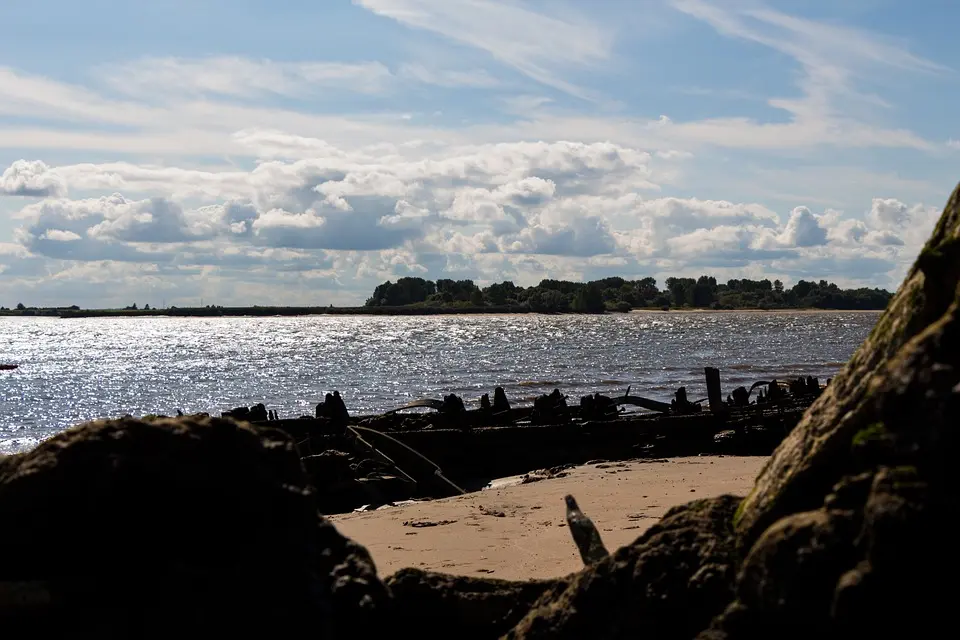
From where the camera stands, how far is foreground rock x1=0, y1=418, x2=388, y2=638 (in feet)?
14.3

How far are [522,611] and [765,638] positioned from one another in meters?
1.72

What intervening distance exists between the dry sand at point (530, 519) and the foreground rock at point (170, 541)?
3.54 m

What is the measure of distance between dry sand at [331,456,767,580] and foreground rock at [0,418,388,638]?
3.54 meters

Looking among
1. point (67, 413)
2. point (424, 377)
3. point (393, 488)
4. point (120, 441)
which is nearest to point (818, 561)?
point (120, 441)

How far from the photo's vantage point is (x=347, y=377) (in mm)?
54719

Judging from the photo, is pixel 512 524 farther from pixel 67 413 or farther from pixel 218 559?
pixel 67 413

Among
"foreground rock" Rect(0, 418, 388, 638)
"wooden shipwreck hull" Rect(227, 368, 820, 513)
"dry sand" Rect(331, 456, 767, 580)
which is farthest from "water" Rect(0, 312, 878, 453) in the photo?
"foreground rock" Rect(0, 418, 388, 638)

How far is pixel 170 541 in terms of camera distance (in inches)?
181

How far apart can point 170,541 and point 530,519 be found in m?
7.14

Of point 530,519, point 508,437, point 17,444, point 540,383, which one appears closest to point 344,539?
point 530,519

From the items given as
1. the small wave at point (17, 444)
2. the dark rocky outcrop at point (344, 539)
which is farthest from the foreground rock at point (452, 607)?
the small wave at point (17, 444)

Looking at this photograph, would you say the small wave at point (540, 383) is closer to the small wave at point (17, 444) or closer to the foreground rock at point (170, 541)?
the small wave at point (17, 444)

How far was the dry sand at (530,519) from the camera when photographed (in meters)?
8.93

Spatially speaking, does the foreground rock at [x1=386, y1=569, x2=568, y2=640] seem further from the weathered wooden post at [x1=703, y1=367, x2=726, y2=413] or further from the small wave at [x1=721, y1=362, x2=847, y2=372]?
the small wave at [x1=721, y1=362, x2=847, y2=372]
